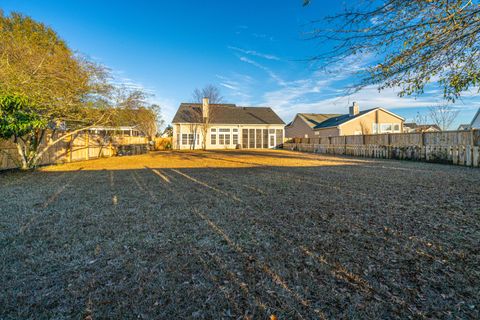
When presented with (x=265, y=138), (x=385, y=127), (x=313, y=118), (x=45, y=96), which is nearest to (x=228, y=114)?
(x=265, y=138)

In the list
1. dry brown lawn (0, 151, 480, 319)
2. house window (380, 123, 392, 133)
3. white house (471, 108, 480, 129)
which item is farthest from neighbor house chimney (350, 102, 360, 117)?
dry brown lawn (0, 151, 480, 319)

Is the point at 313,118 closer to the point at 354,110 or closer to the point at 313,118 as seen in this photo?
the point at 313,118

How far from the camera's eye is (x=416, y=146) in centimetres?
1274

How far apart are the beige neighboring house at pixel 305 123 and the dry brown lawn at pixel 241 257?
87.8 feet

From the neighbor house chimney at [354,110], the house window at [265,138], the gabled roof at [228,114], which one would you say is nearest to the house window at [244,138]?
the gabled roof at [228,114]

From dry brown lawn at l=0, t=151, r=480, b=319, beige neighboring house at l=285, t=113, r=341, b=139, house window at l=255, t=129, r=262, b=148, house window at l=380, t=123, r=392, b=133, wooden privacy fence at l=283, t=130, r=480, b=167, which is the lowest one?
dry brown lawn at l=0, t=151, r=480, b=319

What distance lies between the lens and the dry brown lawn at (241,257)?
1621 mm

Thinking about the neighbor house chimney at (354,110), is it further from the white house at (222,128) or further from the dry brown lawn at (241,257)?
the dry brown lawn at (241,257)

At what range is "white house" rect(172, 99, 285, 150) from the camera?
26422 millimetres

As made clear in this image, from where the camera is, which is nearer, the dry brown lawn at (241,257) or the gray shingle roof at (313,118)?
the dry brown lawn at (241,257)

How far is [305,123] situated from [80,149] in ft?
86.6

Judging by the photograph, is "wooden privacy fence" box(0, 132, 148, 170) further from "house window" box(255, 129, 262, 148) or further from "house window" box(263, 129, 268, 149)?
"house window" box(263, 129, 268, 149)

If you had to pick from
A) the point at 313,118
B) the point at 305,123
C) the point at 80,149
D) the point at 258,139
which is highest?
the point at 313,118

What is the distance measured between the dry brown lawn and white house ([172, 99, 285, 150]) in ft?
73.3
